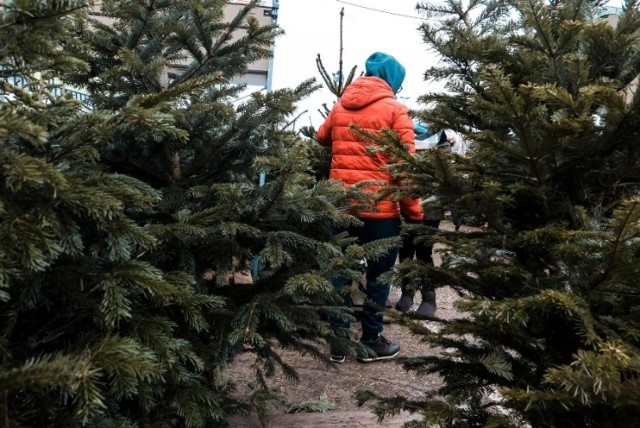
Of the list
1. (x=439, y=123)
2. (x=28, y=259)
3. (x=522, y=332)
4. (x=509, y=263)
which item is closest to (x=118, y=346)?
(x=28, y=259)

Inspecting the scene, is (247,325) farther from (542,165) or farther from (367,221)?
(367,221)

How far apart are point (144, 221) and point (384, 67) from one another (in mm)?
2486

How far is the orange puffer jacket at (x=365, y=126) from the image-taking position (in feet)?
11.6

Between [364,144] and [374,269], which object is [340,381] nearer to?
[374,269]

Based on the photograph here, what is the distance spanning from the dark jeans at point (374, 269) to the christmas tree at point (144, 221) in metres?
1.15

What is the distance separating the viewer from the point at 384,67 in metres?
3.81

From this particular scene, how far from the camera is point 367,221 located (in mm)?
3613

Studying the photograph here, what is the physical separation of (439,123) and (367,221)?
62.5 inches

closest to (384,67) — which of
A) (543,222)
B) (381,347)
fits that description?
(381,347)

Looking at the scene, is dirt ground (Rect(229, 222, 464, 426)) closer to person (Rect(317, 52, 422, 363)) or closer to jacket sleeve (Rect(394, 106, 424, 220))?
person (Rect(317, 52, 422, 363))

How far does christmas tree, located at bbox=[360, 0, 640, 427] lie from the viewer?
53.3 inches

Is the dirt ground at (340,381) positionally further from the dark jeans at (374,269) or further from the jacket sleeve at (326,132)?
the jacket sleeve at (326,132)

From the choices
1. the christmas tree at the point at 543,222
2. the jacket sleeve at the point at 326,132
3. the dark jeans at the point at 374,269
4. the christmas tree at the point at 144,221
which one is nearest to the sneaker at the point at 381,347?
the dark jeans at the point at 374,269

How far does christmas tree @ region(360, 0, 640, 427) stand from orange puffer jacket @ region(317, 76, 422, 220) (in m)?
1.45
